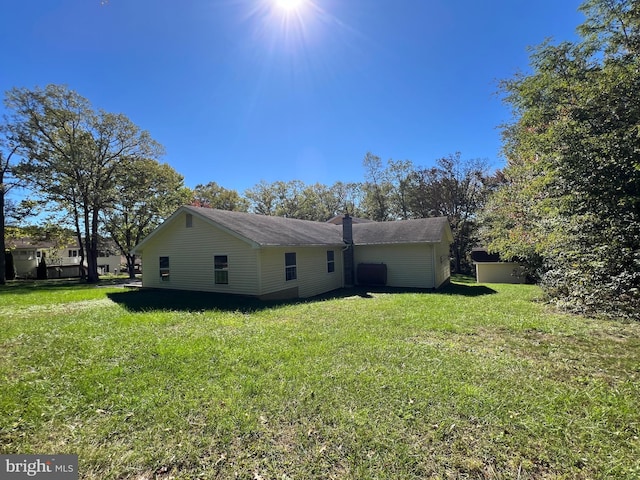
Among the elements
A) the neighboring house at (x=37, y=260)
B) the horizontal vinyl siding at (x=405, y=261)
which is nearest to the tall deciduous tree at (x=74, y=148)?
the neighboring house at (x=37, y=260)

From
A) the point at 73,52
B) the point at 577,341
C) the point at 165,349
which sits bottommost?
the point at 577,341

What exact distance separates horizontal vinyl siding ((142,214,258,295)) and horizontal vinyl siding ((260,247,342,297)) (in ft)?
1.69

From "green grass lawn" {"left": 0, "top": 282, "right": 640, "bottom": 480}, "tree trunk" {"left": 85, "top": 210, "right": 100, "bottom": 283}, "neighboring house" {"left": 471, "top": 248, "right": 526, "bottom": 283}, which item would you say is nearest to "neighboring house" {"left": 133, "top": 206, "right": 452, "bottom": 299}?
"neighboring house" {"left": 471, "top": 248, "right": 526, "bottom": 283}

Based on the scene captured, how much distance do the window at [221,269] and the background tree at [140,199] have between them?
1366 cm

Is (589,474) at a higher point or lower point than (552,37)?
lower

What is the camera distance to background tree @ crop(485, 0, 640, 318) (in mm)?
4809

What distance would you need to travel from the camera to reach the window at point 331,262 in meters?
15.8

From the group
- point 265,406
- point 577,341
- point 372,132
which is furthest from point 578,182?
point 372,132

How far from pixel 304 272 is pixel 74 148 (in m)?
18.8

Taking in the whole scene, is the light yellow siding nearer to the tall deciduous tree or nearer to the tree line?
the tree line

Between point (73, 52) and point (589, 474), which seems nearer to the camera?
point (589, 474)

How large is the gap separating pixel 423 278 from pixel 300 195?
29295 mm

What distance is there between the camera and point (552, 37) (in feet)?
26.2

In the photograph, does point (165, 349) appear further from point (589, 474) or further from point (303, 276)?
point (303, 276)
